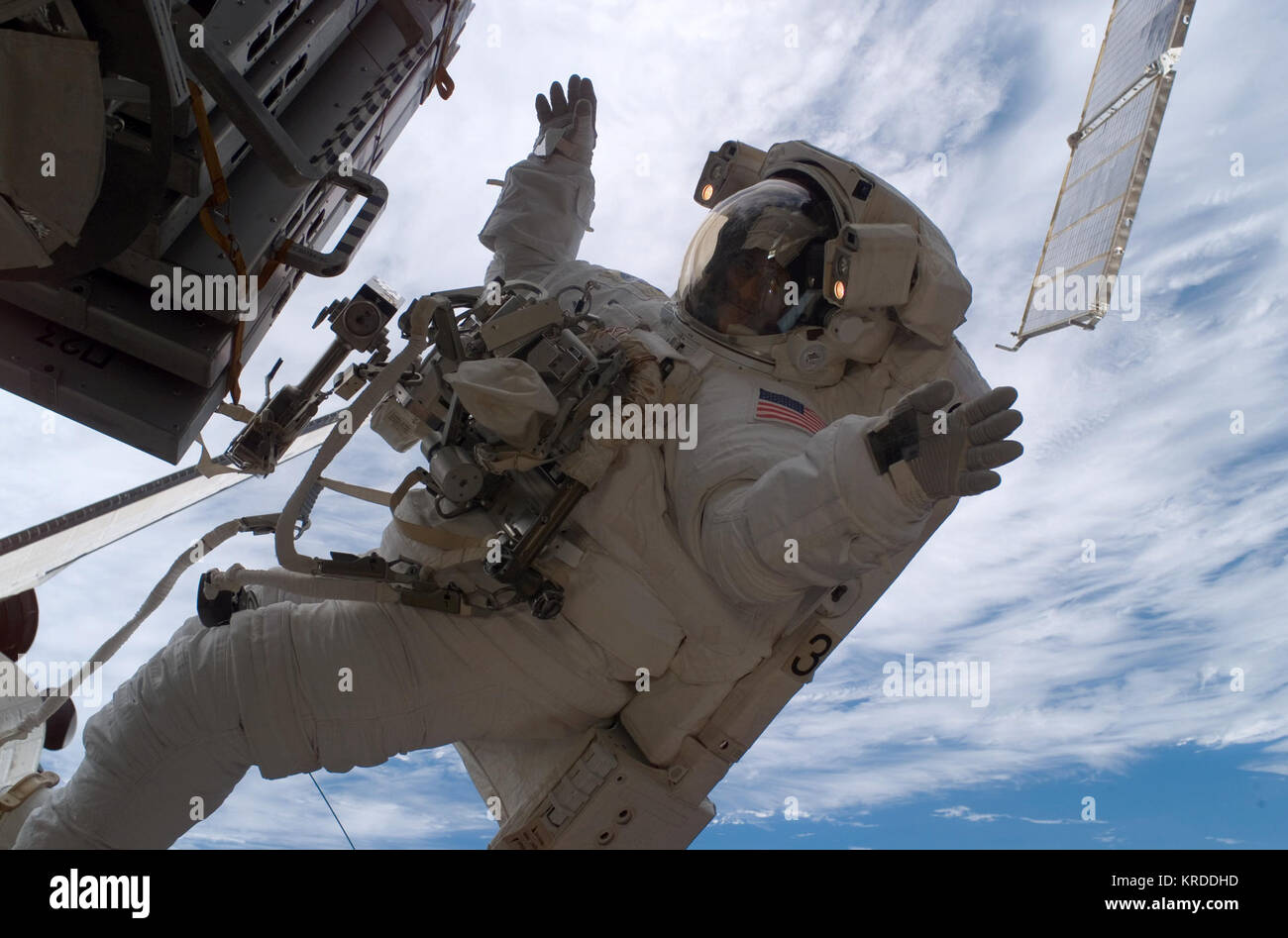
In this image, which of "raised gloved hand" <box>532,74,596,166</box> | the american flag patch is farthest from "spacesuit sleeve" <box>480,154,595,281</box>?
the american flag patch

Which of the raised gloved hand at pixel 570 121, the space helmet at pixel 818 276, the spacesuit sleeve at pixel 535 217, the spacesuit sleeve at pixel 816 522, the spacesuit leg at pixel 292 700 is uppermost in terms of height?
the raised gloved hand at pixel 570 121

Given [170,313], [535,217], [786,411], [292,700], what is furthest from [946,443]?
[170,313]

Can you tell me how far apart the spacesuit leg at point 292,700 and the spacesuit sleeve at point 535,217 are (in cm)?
115

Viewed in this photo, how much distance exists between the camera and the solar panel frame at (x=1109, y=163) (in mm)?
3111

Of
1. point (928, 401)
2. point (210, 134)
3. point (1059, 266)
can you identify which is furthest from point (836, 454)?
point (1059, 266)

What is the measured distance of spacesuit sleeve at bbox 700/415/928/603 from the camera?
1631 millimetres

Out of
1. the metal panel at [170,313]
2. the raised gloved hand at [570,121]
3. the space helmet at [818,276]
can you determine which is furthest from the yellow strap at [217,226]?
the space helmet at [818,276]

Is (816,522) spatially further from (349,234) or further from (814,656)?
(349,234)

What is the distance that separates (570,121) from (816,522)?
172 centimetres

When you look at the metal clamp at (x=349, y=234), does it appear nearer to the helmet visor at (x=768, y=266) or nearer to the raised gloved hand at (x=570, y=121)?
the raised gloved hand at (x=570, y=121)

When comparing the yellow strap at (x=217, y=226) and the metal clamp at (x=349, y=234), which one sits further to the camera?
the metal clamp at (x=349, y=234)
